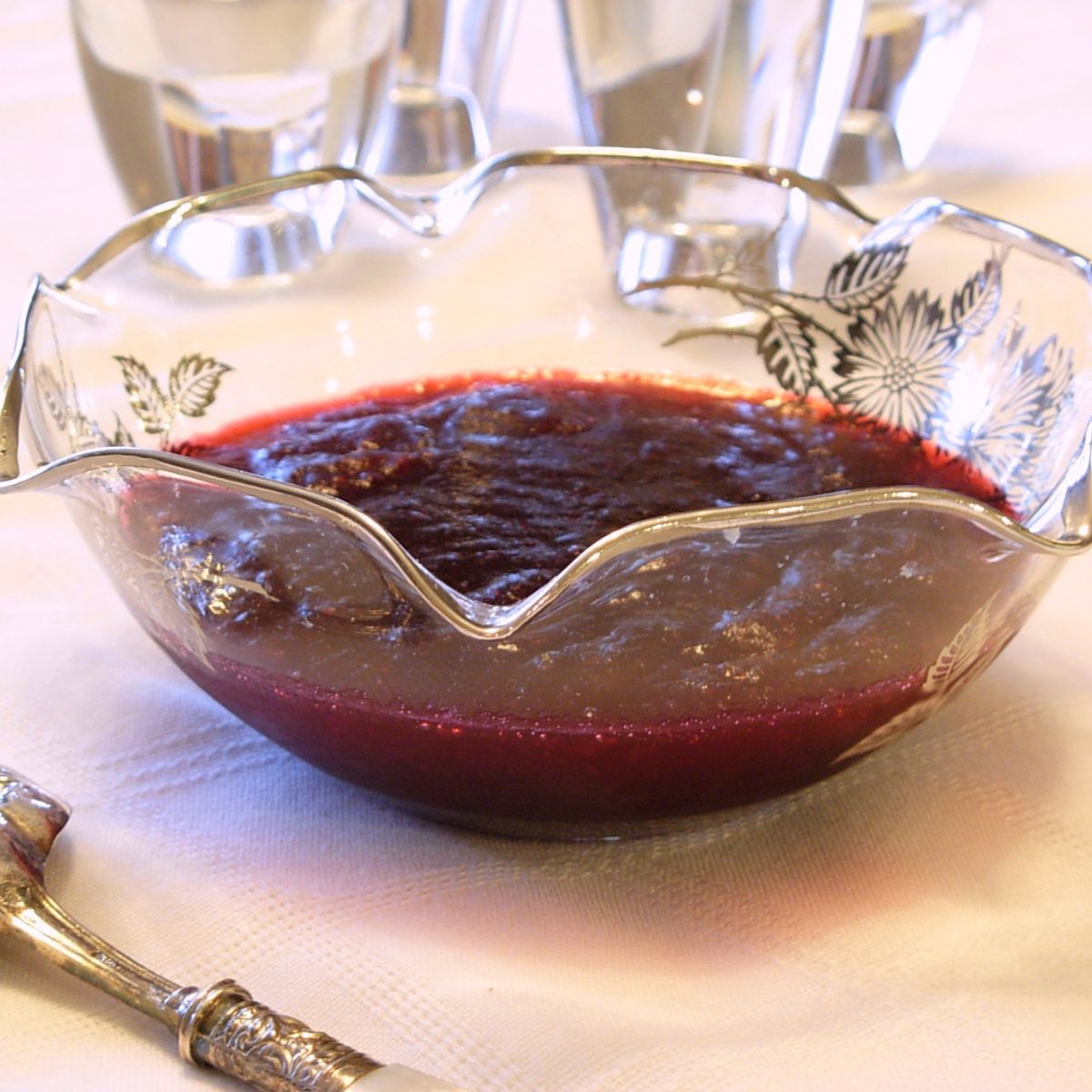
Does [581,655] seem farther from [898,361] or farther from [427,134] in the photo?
[427,134]

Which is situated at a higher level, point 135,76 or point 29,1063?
point 135,76

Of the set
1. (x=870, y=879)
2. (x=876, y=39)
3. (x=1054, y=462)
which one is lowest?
(x=870, y=879)

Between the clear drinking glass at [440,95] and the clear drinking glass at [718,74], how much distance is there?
24 cm

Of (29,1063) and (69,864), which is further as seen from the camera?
(69,864)

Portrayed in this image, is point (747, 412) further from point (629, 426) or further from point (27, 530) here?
point (27, 530)

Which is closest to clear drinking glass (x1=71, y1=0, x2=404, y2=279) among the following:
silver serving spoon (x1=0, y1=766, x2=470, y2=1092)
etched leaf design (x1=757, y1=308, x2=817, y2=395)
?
etched leaf design (x1=757, y1=308, x2=817, y2=395)

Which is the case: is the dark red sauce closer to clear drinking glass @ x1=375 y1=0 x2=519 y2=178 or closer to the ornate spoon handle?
the ornate spoon handle

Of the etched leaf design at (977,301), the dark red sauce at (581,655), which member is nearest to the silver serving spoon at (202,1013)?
the dark red sauce at (581,655)

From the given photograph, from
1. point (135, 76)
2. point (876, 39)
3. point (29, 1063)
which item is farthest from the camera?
point (876, 39)

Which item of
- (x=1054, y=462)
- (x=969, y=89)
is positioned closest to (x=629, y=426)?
(x=1054, y=462)

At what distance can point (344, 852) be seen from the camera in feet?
2.49

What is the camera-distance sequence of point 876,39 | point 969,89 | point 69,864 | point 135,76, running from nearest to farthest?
point 69,864, point 135,76, point 876,39, point 969,89

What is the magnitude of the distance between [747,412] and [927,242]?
17 centimetres

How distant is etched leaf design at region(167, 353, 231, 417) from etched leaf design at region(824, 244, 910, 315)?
1.37 ft
